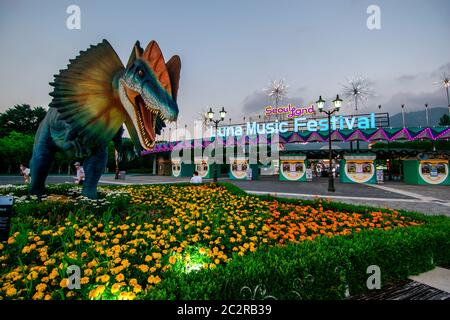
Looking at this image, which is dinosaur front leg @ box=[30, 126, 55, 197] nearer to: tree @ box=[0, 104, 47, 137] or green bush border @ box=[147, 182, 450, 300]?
green bush border @ box=[147, 182, 450, 300]

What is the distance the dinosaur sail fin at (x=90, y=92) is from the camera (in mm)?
4387

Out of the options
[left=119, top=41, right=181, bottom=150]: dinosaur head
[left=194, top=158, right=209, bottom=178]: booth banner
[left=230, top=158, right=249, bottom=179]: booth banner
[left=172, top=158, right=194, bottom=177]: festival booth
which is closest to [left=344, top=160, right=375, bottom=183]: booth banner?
[left=230, top=158, right=249, bottom=179]: booth banner

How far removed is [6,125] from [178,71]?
58.1 metres

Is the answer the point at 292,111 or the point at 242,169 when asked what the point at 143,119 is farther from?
the point at 292,111

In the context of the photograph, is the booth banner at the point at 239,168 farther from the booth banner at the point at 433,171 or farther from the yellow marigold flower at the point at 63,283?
the yellow marigold flower at the point at 63,283

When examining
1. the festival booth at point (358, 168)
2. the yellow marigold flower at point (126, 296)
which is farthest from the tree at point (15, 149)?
the yellow marigold flower at point (126, 296)

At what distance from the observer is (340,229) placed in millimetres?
4910

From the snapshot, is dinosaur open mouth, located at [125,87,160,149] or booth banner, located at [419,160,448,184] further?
booth banner, located at [419,160,448,184]

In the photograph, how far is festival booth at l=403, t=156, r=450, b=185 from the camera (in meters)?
21.2

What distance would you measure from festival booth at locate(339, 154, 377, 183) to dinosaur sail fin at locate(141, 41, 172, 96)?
2349cm

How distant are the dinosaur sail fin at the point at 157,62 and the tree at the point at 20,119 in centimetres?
5479
